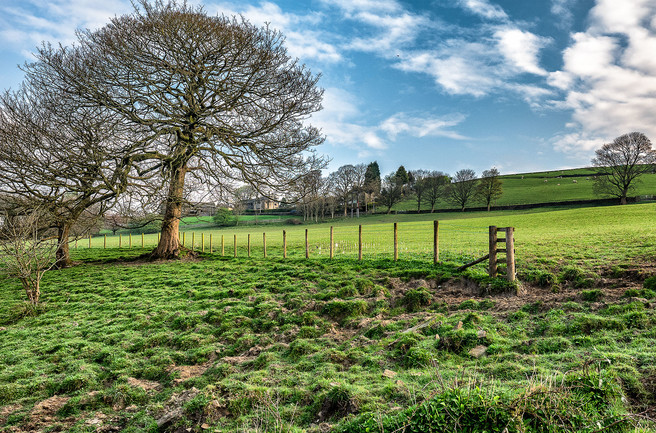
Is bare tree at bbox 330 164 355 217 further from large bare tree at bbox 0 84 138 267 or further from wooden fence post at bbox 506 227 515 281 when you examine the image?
wooden fence post at bbox 506 227 515 281

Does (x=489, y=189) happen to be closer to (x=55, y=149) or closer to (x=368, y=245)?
(x=368, y=245)

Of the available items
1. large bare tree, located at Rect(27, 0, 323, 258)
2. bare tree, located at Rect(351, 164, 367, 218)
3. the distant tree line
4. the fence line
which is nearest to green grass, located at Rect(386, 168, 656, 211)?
the distant tree line

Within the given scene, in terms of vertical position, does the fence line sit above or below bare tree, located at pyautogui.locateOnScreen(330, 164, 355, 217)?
below

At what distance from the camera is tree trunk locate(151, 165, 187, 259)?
20.3 metres

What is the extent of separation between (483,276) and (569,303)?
2793mm

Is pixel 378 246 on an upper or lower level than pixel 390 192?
lower

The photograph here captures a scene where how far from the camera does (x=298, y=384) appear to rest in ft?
19.4

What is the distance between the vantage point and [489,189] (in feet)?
230

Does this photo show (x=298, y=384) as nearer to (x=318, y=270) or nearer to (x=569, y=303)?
(x=569, y=303)

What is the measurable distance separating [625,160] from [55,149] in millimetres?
76359

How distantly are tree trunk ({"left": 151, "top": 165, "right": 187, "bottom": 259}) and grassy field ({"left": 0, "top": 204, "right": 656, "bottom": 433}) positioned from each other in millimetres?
7769

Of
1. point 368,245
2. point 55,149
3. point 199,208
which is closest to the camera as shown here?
point 55,149

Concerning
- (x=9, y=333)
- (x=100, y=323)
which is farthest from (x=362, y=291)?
(x=9, y=333)

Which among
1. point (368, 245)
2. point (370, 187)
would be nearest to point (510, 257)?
point (368, 245)
